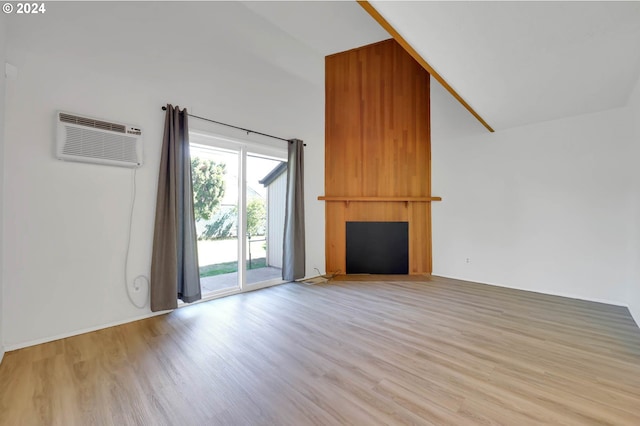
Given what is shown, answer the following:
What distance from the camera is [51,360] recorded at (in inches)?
78.7

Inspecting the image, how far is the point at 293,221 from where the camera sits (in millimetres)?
4246

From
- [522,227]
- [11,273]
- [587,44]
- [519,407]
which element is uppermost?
[587,44]

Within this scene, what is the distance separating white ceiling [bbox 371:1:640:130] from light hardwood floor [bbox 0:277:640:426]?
2.34 meters

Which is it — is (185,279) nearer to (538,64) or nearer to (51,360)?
(51,360)

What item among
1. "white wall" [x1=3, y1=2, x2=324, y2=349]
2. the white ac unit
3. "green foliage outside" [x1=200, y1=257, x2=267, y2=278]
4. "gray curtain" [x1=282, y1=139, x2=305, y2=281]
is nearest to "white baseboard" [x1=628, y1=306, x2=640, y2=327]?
"gray curtain" [x1=282, y1=139, x2=305, y2=281]

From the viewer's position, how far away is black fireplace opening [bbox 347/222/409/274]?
4766 millimetres

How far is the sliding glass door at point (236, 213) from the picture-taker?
3.42 meters

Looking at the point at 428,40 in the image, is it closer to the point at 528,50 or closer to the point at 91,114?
the point at 528,50

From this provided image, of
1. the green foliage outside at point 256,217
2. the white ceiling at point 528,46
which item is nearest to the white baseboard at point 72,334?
the green foliage outside at point 256,217

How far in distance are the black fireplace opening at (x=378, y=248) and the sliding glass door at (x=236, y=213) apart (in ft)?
4.41

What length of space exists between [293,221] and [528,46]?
3.32 metres

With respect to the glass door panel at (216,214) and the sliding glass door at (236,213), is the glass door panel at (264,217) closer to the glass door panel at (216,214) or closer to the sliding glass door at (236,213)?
the sliding glass door at (236,213)

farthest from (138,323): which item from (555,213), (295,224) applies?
(555,213)

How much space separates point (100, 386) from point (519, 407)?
2.57 metres
